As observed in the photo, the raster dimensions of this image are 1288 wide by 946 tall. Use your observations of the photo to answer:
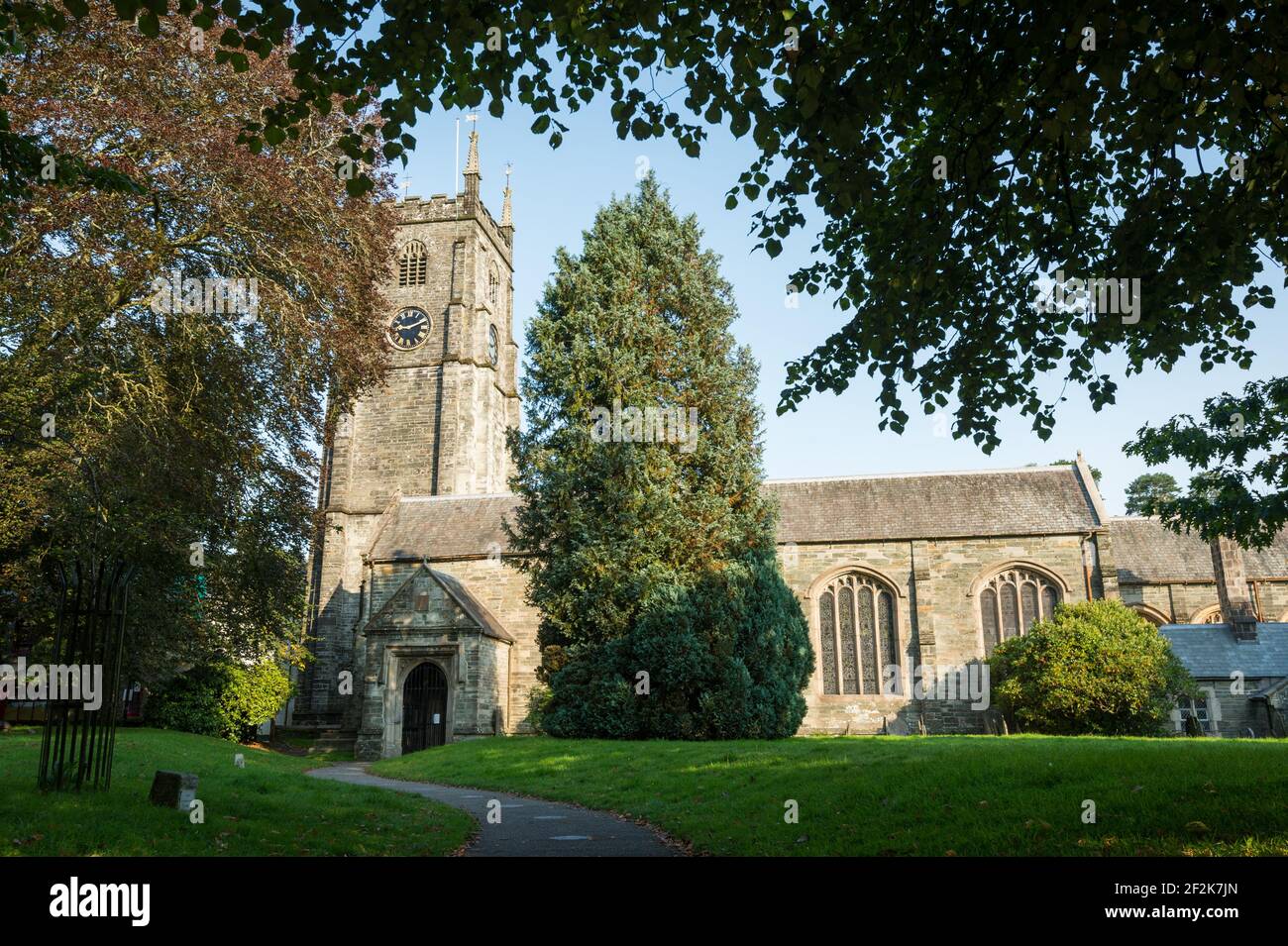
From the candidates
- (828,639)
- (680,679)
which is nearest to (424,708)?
(680,679)

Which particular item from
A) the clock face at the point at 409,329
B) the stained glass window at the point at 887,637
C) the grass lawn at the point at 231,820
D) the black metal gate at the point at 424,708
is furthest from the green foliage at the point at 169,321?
the clock face at the point at 409,329

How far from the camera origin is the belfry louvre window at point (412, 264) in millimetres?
42406

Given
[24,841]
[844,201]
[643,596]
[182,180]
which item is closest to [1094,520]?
[643,596]

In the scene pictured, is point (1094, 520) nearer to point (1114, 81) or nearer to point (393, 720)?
point (393, 720)

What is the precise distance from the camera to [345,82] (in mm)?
6543

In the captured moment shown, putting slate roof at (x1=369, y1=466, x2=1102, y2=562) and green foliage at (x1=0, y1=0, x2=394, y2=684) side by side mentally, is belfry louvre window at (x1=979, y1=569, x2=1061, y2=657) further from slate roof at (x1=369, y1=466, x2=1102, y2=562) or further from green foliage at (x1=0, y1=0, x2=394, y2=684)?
green foliage at (x1=0, y1=0, x2=394, y2=684)

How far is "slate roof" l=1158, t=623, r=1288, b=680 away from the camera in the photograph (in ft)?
91.5

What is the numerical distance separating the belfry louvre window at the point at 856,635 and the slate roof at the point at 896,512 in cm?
176

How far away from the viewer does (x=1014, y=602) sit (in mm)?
29281

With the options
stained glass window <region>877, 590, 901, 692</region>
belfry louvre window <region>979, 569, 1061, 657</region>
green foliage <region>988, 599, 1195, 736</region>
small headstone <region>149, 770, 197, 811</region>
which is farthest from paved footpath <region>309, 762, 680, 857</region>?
belfry louvre window <region>979, 569, 1061, 657</region>

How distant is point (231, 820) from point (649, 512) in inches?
529

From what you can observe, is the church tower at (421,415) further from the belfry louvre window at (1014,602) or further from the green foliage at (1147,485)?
the green foliage at (1147,485)

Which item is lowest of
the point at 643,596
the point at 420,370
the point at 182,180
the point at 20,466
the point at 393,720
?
the point at 393,720

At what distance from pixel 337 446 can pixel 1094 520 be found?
97.4 feet
